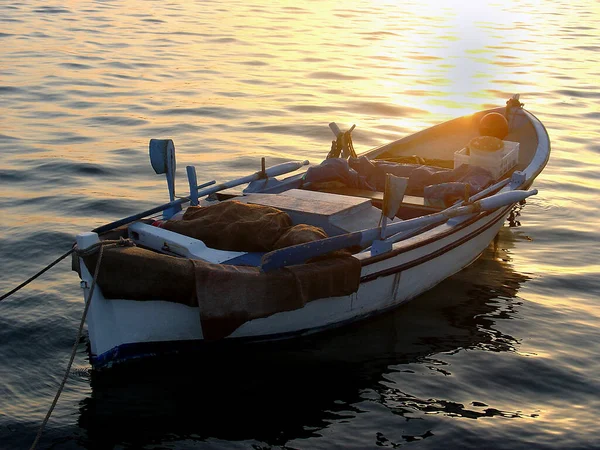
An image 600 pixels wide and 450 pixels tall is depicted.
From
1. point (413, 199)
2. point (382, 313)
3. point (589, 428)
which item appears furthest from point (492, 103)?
point (589, 428)

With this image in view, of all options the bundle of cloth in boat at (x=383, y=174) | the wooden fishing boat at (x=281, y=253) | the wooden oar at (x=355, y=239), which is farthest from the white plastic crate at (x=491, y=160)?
the wooden oar at (x=355, y=239)

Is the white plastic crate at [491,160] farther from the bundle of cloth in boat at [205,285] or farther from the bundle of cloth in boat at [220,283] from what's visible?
the bundle of cloth in boat at [205,285]

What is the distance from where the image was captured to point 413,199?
12367mm

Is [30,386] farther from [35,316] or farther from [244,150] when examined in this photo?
[244,150]

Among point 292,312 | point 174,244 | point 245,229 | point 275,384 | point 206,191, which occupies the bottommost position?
point 275,384

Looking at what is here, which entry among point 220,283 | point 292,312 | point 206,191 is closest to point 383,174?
point 206,191

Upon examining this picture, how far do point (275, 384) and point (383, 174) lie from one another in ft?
17.5

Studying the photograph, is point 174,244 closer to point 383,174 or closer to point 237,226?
point 237,226

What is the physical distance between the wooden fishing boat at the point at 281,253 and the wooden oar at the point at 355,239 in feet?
0.05

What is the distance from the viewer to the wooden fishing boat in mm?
8570

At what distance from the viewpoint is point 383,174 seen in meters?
13.4

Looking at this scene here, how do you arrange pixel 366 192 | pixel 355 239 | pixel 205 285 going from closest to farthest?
pixel 205 285
pixel 355 239
pixel 366 192

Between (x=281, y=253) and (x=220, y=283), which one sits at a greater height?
(x=281, y=253)

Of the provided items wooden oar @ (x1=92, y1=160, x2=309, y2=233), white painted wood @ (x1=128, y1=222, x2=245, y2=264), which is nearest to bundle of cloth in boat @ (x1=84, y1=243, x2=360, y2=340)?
white painted wood @ (x1=128, y1=222, x2=245, y2=264)
